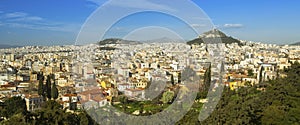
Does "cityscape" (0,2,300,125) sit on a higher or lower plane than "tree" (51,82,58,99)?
higher

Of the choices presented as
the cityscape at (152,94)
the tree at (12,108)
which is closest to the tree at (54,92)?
the cityscape at (152,94)

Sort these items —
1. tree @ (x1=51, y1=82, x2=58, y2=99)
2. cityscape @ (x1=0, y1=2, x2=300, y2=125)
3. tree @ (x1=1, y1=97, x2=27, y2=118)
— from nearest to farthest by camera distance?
cityscape @ (x1=0, y1=2, x2=300, y2=125) → tree @ (x1=1, y1=97, x2=27, y2=118) → tree @ (x1=51, y1=82, x2=58, y2=99)

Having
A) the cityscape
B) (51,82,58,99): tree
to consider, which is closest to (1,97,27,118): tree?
the cityscape

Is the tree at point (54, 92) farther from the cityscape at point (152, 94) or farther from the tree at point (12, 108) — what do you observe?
the tree at point (12, 108)

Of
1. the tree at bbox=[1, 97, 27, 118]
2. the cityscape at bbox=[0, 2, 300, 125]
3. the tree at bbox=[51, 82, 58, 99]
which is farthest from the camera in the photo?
the tree at bbox=[51, 82, 58, 99]

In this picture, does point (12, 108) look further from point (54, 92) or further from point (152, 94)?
point (152, 94)

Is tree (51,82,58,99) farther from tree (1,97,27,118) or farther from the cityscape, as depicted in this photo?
tree (1,97,27,118)

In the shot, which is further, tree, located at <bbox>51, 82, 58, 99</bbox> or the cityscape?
tree, located at <bbox>51, 82, 58, 99</bbox>

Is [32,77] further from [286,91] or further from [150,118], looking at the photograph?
[150,118]

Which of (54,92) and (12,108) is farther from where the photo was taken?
(54,92)

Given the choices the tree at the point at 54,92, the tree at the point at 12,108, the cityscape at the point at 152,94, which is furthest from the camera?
the tree at the point at 54,92

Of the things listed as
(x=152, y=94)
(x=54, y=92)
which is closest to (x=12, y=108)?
(x=54, y=92)
